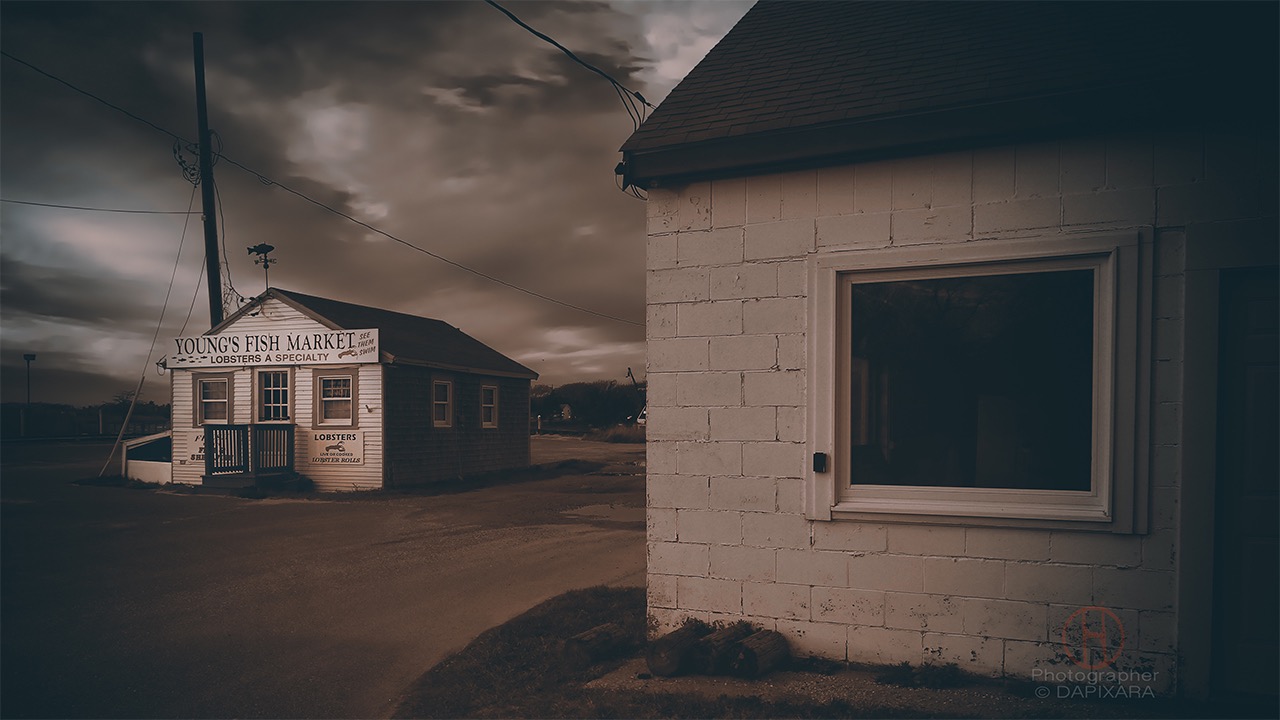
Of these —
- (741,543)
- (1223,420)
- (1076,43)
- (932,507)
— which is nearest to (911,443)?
(932,507)

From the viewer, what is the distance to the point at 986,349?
5023mm

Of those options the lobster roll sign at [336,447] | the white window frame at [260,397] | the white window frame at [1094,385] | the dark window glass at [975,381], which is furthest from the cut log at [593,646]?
the white window frame at [260,397]

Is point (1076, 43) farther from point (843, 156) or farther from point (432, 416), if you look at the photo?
point (432, 416)

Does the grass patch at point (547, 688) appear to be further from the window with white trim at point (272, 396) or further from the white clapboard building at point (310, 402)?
the window with white trim at point (272, 396)

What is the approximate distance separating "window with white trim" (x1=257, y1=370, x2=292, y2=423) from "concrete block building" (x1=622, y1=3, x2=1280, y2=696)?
17359 millimetres

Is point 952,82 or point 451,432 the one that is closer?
point 952,82

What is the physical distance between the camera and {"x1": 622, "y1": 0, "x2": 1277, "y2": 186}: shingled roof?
4.55m

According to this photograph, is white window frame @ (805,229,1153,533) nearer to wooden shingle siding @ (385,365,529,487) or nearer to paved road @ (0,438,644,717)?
paved road @ (0,438,644,717)

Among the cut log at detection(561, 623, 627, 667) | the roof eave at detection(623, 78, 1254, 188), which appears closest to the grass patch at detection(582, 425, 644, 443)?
the cut log at detection(561, 623, 627, 667)

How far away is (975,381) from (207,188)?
21.0 m

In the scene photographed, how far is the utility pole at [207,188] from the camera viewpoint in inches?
796

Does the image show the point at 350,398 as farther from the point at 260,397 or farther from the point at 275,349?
the point at 260,397

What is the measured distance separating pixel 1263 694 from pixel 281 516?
14.7 meters

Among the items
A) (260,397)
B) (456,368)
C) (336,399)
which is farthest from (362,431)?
(456,368)
